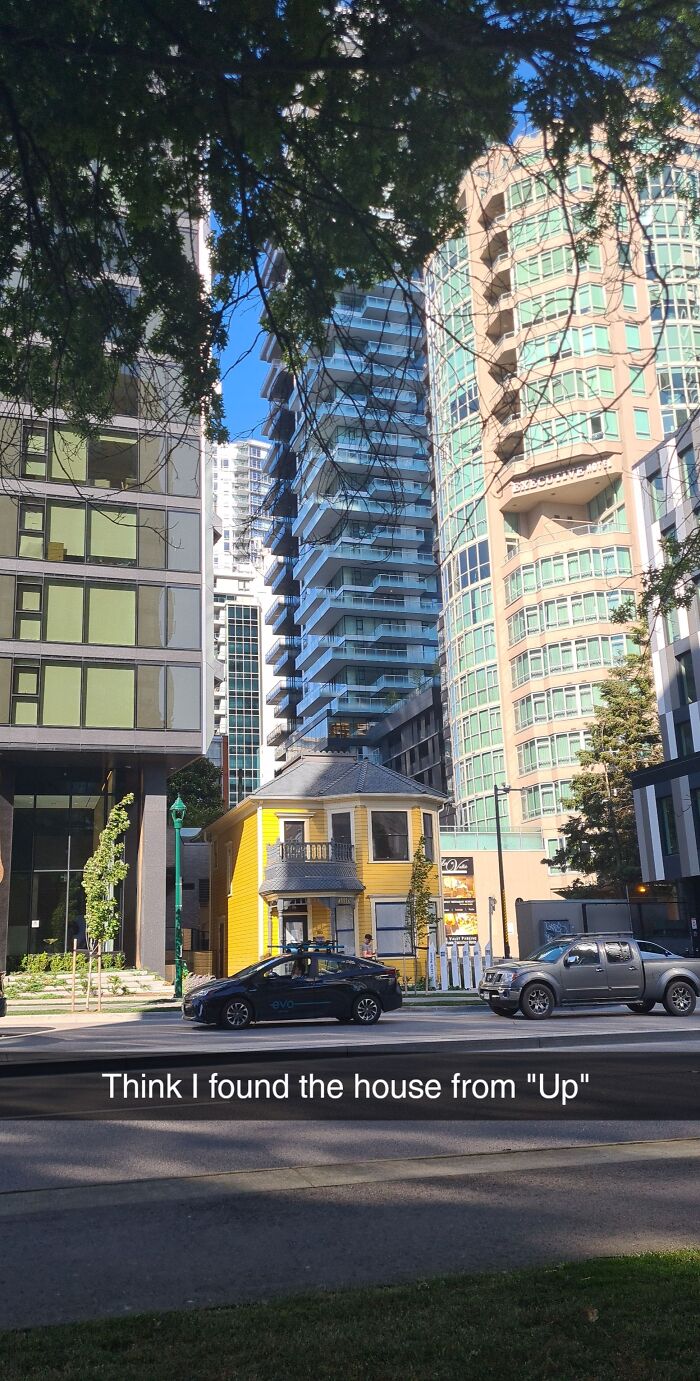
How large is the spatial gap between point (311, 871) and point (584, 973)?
1935 cm

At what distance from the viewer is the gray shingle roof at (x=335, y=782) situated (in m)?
42.5

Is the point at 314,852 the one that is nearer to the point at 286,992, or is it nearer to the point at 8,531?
the point at 8,531

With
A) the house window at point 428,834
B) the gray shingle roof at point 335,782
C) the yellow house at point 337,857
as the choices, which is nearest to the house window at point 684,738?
the gray shingle roof at point 335,782

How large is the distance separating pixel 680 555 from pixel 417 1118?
5.81 m

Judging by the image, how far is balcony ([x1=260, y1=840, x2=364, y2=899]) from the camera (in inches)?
1594

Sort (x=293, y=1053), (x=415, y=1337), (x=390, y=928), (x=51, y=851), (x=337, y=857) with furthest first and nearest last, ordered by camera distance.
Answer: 1. (x=51, y=851)
2. (x=337, y=857)
3. (x=390, y=928)
4. (x=293, y=1053)
5. (x=415, y=1337)

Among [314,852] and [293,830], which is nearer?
[314,852]

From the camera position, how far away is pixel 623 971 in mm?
22750

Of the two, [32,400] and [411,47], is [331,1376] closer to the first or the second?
[411,47]

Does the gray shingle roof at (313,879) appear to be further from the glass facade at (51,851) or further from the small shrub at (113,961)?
the glass facade at (51,851)

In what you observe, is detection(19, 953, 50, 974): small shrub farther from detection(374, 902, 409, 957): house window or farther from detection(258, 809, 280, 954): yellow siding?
detection(374, 902, 409, 957): house window

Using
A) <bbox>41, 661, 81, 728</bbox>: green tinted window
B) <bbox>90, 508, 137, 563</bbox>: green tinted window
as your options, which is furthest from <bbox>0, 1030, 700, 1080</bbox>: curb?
<bbox>90, 508, 137, 563</bbox>: green tinted window

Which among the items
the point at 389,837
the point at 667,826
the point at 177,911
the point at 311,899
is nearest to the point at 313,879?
the point at 311,899

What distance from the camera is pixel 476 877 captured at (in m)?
58.0
